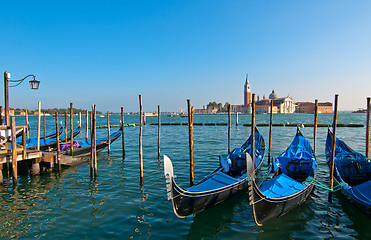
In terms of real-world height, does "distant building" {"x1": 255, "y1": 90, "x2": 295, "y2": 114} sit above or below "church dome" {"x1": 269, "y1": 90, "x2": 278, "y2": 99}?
below

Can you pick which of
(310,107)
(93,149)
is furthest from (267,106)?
(93,149)

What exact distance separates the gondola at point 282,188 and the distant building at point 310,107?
118 meters

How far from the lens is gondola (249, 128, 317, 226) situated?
4152 millimetres

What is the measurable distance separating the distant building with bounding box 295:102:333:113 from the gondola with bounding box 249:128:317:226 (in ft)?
388

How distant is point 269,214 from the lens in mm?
4402

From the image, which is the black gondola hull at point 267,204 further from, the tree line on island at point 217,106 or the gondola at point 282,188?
the tree line on island at point 217,106

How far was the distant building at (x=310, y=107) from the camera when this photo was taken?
10988cm

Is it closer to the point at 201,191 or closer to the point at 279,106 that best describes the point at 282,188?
the point at 201,191

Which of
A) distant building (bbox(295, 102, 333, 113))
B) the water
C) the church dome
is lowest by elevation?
the water

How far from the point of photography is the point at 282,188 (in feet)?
16.1

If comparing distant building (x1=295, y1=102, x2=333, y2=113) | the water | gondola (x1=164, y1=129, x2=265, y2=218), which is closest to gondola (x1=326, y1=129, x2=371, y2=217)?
the water

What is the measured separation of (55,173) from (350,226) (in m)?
8.40

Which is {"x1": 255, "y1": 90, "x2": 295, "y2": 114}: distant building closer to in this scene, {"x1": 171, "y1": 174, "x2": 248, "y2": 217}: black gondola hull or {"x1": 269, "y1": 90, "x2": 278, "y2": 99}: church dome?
{"x1": 269, "y1": 90, "x2": 278, "y2": 99}: church dome

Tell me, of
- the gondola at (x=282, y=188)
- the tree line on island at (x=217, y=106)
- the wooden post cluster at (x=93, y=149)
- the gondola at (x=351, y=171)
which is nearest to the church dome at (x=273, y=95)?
the tree line on island at (x=217, y=106)
